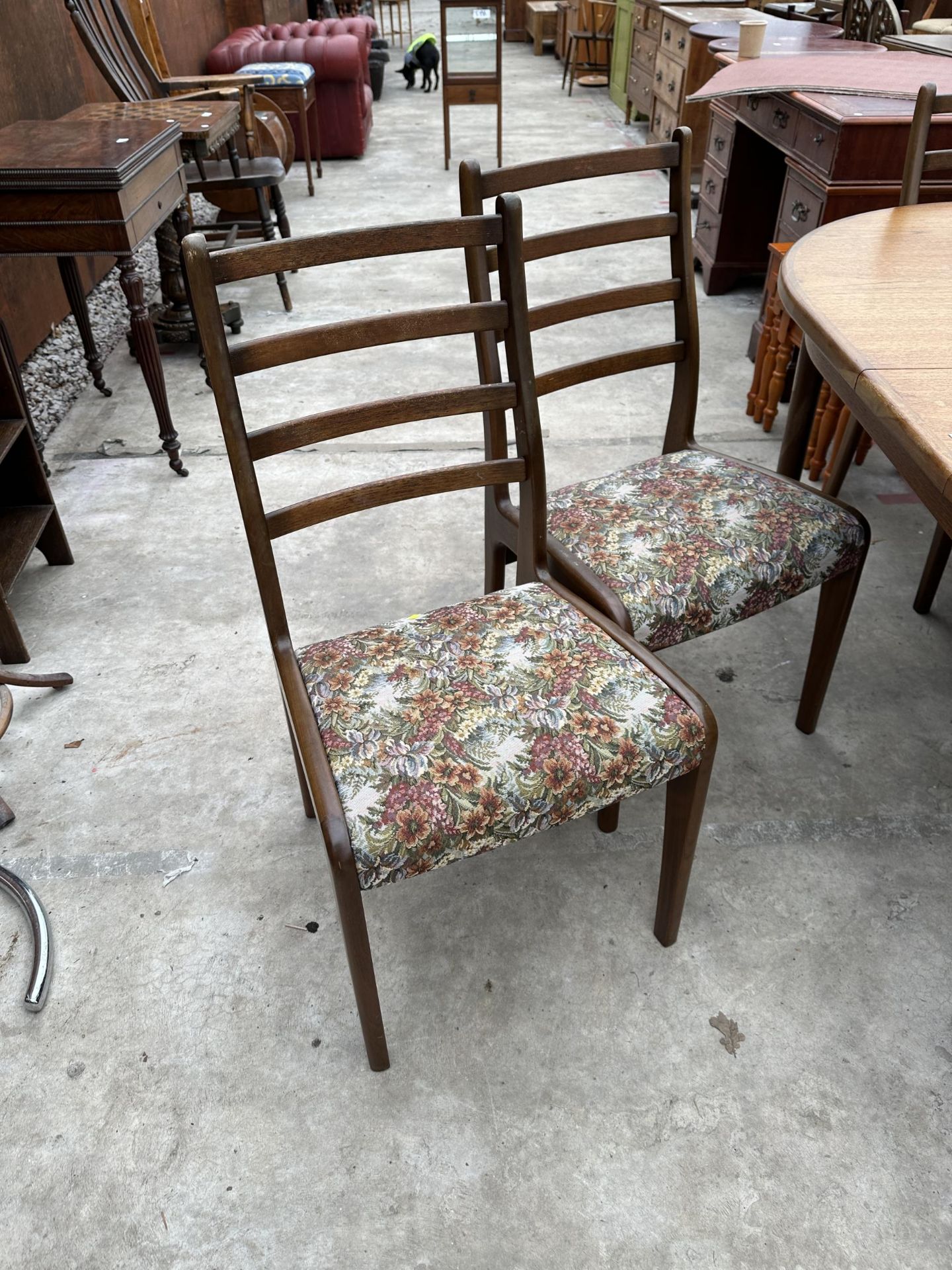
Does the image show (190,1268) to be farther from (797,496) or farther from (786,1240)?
(797,496)

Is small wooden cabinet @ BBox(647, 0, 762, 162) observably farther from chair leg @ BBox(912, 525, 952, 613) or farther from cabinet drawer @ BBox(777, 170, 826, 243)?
chair leg @ BBox(912, 525, 952, 613)

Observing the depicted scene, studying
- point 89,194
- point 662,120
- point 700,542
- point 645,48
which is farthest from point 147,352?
point 645,48

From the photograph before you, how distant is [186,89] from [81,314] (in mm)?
1552

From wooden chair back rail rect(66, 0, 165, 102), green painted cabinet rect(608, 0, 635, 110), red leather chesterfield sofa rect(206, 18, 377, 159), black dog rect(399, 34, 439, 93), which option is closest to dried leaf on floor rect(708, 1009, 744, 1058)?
wooden chair back rail rect(66, 0, 165, 102)

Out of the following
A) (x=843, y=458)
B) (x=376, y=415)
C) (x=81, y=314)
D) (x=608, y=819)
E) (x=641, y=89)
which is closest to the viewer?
(x=376, y=415)

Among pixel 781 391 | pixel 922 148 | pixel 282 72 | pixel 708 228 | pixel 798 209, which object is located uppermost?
pixel 922 148

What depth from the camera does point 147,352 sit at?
2432mm

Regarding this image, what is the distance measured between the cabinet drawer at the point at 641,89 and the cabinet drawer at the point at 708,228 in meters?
2.40

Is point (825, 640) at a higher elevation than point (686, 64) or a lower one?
lower

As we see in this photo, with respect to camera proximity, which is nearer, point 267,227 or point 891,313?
point 891,313

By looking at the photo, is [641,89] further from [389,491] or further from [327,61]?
[389,491]

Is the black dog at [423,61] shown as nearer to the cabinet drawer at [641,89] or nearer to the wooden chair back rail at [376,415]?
the cabinet drawer at [641,89]

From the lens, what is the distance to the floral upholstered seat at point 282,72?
468 centimetres

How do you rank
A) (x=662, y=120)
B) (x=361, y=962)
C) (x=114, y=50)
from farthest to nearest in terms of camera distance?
1. (x=662, y=120)
2. (x=114, y=50)
3. (x=361, y=962)
